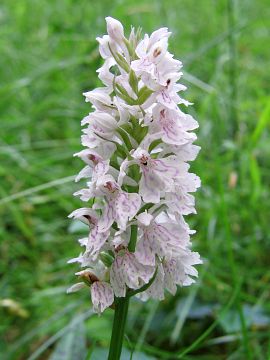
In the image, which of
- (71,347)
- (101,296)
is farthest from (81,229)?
(101,296)

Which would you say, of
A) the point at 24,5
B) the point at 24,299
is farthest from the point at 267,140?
the point at 24,5

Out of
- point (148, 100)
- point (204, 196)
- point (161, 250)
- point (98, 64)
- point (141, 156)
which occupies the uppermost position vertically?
point (98, 64)

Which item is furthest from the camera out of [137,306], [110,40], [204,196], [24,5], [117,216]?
[24,5]

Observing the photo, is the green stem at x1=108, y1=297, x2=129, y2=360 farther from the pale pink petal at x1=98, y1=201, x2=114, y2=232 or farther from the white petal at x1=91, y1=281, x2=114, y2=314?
the pale pink petal at x1=98, y1=201, x2=114, y2=232

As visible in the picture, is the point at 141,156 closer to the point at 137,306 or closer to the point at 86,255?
the point at 86,255

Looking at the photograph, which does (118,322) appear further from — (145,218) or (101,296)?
(145,218)

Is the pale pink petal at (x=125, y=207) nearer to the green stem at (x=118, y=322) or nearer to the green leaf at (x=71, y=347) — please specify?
the green stem at (x=118, y=322)
